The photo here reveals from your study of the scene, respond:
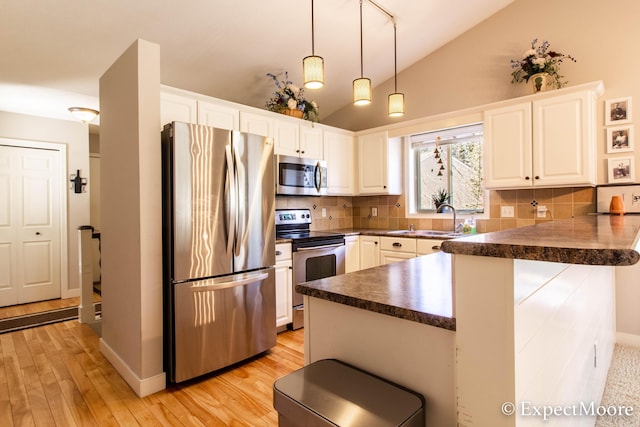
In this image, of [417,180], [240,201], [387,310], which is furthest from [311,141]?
[387,310]

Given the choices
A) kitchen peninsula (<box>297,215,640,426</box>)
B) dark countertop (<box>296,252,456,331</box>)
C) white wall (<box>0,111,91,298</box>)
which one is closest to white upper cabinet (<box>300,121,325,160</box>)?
dark countertop (<box>296,252,456,331</box>)

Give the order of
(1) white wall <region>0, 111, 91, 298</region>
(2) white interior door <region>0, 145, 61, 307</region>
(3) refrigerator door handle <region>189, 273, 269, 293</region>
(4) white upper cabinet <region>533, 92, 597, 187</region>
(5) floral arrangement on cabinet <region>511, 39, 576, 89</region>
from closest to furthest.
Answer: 1. (3) refrigerator door handle <region>189, 273, 269, 293</region>
2. (4) white upper cabinet <region>533, 92, 597, 187</region>
3. (5) floral arrangement on cabinet <region>511, 39, 576, 89</region>
4. (2) white interior door <region>0, 145, 61, 307</region>
5. (1) white wall <region>0, 111, 91, 298</region>

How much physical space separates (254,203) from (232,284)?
63 cm

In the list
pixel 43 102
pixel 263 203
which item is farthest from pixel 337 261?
pixel 43 102

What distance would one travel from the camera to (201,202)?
2242 millimetres

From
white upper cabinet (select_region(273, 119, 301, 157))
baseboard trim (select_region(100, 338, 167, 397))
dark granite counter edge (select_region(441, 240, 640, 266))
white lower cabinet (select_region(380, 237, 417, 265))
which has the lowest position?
baseboard trim (select_region(100, 338, 167, 397))

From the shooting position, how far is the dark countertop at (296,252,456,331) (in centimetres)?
88

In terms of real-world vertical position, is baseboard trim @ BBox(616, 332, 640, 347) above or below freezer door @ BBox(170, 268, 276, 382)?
below

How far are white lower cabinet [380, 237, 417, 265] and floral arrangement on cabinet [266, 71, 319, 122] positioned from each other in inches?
64.0

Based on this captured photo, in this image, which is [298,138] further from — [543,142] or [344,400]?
[344,400]

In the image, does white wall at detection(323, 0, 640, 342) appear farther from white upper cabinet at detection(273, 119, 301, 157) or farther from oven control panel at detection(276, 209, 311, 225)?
oven control panel at detection(276, 209, 311, 225)

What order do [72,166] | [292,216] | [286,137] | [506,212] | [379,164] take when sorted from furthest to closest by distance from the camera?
1. [72,166]
2. [379,164]
3. [292,216]
4. [286,137]
5. [506,212]

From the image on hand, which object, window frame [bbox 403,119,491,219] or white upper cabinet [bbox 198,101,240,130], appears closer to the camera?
white upper cabinet [bbox 198,101,240,130]

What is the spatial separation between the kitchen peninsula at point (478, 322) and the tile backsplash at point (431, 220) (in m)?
2.07
